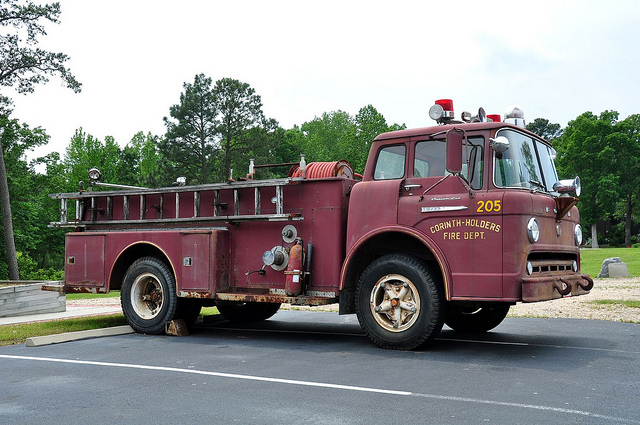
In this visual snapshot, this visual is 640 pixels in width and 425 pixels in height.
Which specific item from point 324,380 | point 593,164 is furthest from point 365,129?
point 324,380

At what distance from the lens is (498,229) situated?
7.26 m

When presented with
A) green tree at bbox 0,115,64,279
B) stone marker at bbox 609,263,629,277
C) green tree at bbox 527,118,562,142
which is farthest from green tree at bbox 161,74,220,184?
green tree at bbox 527,118,562,142

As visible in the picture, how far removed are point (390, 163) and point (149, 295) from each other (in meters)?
4.49

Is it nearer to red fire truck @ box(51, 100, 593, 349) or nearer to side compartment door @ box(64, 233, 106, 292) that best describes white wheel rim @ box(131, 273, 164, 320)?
red fire truck @ box(51, 100, 593, 349)

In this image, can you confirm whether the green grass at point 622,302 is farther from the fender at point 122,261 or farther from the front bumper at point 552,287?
the fender at point 122,261

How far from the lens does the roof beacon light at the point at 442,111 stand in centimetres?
841

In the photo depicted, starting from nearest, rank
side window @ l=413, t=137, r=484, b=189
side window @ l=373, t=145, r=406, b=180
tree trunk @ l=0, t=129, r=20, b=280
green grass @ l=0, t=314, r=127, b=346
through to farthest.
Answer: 1. side window @ l=413, t=137, r=484, b=189
2. side window @ l=373, t=145, r=406, b=180
3. green grass @ l=0, t=314, r=127, b=346
4. tree trunk @ l=0, t=129, r=20, b=280

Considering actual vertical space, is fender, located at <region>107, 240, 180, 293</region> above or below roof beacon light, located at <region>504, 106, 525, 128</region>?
below

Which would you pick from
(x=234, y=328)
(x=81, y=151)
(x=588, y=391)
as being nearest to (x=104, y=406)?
(x=588, y=391)

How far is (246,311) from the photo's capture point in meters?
11.6

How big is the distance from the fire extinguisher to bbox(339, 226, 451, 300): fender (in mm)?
586

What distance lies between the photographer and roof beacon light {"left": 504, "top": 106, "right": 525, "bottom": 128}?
8.41 m

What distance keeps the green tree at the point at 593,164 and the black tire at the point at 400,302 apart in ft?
195

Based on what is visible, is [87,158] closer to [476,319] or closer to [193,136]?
[193,136]
